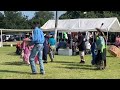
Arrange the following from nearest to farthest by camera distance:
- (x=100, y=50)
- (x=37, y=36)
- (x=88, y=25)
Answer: (x=37, y=36)
(x=100, y=50)
(x=88, y=25)

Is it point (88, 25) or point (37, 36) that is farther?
point (88, 25)

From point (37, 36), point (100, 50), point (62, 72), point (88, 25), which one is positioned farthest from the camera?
point (88, 25)

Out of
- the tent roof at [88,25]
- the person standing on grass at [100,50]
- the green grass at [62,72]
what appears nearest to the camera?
the green grass at [62,72]

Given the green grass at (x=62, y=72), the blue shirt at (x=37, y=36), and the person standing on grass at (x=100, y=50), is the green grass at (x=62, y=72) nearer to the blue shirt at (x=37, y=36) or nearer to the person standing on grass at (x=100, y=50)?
the person standing on grass at (x=100, y=50)

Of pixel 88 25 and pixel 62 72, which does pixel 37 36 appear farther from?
pixel 88 25

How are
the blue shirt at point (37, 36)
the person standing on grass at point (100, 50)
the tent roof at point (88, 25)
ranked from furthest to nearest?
the tent roof at point (88, 25)
the person standing on grass at point (100, 50)
the blue shirt at point (37, 36)

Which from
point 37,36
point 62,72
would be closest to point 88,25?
point 62,72

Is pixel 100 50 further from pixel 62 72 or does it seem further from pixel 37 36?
pixel 37 36

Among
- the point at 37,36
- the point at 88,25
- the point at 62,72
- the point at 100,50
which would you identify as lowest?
the point at 62,72

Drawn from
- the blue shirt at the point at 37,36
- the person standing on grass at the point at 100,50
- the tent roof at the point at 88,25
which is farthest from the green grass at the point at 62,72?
the tent roof at the point at 88,25

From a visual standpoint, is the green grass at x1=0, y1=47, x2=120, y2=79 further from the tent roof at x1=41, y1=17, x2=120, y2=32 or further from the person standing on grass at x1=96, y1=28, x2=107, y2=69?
the tent roof at x1=41, y1=17, x2=120, y2=32

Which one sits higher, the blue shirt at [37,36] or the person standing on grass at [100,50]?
the blue shirt at [37,36]

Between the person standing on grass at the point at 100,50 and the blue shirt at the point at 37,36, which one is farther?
the person standing on grass at the point at 100,50

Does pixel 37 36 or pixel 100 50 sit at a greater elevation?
pixel 37 36
